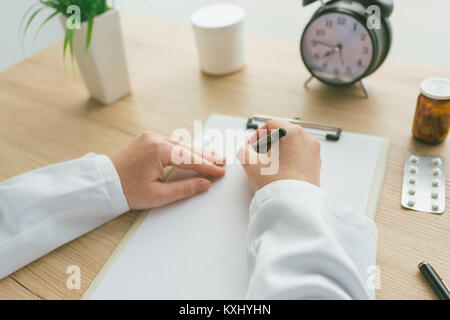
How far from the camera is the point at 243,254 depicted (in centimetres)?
58

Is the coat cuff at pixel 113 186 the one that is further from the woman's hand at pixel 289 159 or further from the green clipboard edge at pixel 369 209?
the woman's hand at pixel 289 159

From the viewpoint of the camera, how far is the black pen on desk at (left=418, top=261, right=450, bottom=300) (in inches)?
20.5

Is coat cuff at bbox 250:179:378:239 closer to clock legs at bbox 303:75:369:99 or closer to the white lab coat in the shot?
the white lab coat

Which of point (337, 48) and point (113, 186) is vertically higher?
point (337, 48)

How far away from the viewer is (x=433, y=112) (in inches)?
27.8

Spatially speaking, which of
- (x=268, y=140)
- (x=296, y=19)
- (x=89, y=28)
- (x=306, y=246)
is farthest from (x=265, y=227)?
(x=296, y=19)

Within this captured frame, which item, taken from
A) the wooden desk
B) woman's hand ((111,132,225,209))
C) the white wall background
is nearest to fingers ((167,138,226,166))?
woman's hand ((111,132,225,209))

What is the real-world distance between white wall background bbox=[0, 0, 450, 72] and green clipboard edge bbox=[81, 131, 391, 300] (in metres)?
0.40

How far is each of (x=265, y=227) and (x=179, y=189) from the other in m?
0.18

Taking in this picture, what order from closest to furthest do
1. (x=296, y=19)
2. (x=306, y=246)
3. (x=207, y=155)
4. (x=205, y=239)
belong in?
(x=306, y=246) < (x=205, y=239) < (x=207, y=155) < (x=296, y=19)

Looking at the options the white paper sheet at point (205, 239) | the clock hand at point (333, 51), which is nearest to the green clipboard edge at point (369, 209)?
the white paper sheet at point (205, 239)

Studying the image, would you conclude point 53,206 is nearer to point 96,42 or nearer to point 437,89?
point 96,42
